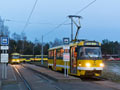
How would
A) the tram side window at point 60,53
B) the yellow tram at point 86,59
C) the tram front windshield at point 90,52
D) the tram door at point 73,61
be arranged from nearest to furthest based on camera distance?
the yellow tram at point 86,59 < the tram front windshield at point 90,52 < the tram door at point 73,61 < the tram side window at point 60,53

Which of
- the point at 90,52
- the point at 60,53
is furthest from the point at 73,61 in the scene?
the point at 60,53

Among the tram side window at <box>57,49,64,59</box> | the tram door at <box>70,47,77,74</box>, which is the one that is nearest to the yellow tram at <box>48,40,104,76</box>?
the tram door at <box>70,47,77,74</box>

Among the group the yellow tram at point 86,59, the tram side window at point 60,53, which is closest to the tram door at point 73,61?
the yellow tram at point 86,59

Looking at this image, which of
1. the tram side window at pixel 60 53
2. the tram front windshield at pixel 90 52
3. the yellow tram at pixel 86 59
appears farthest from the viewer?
the tram side window at pixel 60 53

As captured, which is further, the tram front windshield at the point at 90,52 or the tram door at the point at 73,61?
the tram door at the point at 73,61

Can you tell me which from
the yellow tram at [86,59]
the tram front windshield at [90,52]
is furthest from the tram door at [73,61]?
the tram front windshield at [90,52]

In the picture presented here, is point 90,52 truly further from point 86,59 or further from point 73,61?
point 73,61

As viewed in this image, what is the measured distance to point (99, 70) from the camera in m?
18.9

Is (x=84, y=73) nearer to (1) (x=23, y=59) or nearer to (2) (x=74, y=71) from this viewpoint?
(2) (x=74, y=71)

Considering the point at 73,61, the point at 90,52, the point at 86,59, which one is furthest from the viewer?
the point at 73,61

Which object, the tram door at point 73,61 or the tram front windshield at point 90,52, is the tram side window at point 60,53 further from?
the tram front windshield at point 90,52

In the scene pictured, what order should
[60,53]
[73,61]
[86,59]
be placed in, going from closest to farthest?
1. [86,59]
2. [73,61]
3. [60,53]

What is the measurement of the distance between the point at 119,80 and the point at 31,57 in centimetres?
6225

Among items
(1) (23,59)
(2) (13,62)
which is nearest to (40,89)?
(2) (13,62)
